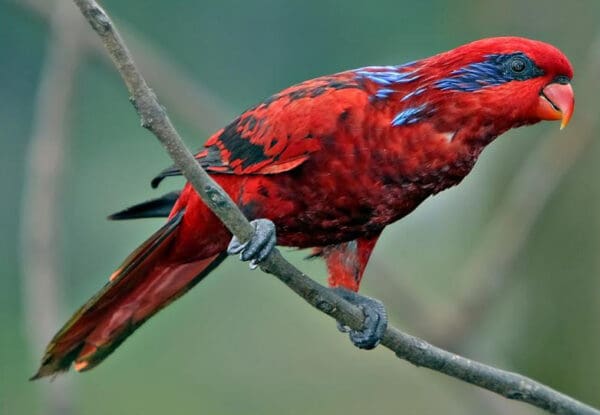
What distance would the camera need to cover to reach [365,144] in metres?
2.60

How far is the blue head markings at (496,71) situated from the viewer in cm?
253

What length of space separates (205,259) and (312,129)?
0.74 meters

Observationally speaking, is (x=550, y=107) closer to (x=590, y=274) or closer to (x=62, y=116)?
(x=590, y=274)

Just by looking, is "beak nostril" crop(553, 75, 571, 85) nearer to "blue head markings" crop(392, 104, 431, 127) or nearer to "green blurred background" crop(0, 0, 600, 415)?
"blue head markings" crop(392, 104, 431, 127)

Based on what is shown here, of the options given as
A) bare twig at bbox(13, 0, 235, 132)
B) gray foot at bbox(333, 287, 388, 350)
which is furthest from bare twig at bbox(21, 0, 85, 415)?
gray foot at bbox(333, 287, 388, 350)

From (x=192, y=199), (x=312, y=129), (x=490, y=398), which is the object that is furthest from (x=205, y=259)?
(x=490, y=398)

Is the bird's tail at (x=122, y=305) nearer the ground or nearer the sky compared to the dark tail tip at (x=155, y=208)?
nearer the ground

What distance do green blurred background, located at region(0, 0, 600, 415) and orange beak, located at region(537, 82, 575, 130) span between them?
125 cm

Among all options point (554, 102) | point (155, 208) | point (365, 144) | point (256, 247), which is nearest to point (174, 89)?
point (155, 208)

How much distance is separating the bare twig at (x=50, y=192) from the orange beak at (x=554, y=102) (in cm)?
198

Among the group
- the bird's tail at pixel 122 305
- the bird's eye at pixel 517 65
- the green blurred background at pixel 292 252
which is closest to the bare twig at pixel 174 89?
the green blurred background at pixel 292 252

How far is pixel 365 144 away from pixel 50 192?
156 centimetres

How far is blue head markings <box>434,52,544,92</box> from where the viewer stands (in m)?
2.53

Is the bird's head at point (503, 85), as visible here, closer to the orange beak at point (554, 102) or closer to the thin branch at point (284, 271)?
the orange beak at point (554, 102)
